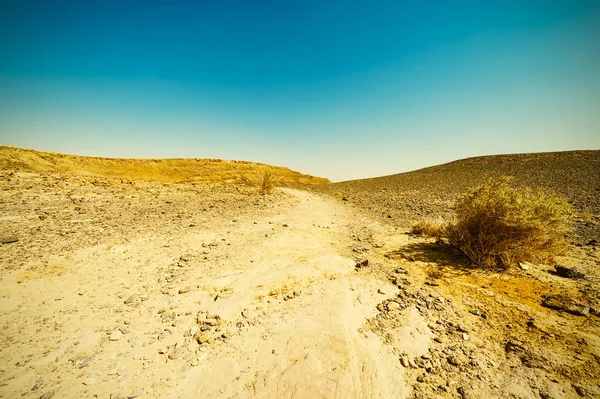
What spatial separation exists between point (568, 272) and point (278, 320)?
5169mm

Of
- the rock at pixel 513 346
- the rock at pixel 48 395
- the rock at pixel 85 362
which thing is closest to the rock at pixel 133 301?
the rock at pixel 85 362

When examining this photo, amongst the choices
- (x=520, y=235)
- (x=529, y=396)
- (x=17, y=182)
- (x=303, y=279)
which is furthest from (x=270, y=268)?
(x=17, y=182)

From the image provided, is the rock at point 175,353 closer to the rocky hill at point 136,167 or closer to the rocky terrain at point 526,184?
the rocky terrain at point 526,184

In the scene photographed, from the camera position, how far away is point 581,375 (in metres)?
2.21

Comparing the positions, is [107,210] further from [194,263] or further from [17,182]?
[17,182]

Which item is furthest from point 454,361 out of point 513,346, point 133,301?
point 133,301

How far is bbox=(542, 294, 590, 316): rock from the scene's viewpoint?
10.3ft

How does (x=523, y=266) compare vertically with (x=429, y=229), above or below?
below

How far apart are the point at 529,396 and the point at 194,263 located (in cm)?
479

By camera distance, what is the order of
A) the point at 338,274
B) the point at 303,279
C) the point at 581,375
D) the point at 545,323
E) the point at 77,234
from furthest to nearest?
the point at 77,234, the point at 338,274, the point at 303,279, the point at 545,323, the point at 581,375

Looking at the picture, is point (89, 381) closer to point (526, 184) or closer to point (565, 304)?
point (565, 304)

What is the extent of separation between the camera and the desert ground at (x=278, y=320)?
2199 millimetres

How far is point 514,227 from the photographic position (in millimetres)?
4492

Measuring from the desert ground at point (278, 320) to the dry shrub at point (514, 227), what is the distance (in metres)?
0.32
